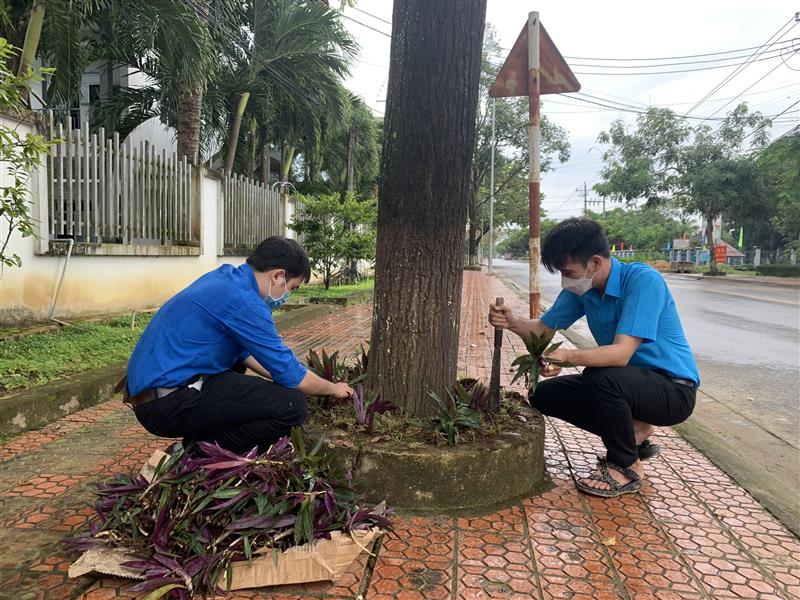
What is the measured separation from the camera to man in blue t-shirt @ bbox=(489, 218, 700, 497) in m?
2.65

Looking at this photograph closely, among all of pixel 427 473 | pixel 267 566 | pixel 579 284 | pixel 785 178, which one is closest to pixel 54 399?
pixel 267 566

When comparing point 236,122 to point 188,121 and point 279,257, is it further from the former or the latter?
point 279,257

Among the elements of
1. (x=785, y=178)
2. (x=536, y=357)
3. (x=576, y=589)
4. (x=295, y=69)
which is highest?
(x=295, y=69)

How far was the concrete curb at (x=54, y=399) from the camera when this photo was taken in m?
3.33

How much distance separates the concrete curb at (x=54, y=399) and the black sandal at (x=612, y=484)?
3.15 metres

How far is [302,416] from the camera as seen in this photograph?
2.54 meters

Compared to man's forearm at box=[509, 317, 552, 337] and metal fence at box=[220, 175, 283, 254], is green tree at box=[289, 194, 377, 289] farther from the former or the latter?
man's forearm at box=[509, 317, 552, 337]

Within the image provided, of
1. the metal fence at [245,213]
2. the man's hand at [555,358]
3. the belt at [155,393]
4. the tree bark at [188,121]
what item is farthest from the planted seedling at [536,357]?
the tree bark at [188,121]

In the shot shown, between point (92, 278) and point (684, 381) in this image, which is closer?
point (684, 381)

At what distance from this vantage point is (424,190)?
275cm

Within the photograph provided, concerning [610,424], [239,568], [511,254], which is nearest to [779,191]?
[610,424]

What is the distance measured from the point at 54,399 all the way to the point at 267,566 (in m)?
2.46

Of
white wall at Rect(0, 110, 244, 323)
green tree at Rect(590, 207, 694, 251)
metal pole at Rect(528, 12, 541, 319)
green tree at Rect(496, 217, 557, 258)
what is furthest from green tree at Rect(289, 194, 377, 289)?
green tree at Rect(496, 217, 557, 258)

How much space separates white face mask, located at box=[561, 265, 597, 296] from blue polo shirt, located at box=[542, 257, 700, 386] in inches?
3.5
